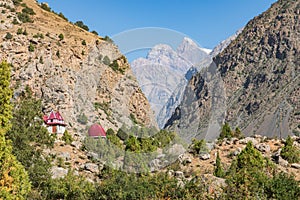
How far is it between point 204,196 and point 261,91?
99221mm

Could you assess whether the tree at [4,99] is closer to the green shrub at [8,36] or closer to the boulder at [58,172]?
the boulder at [58,172]

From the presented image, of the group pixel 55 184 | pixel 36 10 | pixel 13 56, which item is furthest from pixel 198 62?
pixel 36 10

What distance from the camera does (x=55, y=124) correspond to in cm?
2953

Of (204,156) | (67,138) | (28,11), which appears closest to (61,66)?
(28,11)

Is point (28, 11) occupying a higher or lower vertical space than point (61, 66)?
higher

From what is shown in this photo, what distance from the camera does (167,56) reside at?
1362cm

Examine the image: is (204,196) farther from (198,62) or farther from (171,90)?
(198,62)

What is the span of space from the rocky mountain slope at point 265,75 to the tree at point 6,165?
73.0m

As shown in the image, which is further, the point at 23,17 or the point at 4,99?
the point at 23,17

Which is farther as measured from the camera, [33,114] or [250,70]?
[250,70]

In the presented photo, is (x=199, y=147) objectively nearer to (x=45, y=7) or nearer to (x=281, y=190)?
(x=281, y=190)

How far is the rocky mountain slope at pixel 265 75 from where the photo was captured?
90500 millimetres

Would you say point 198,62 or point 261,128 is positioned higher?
point 261,128

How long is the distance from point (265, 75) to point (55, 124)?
90.9m
